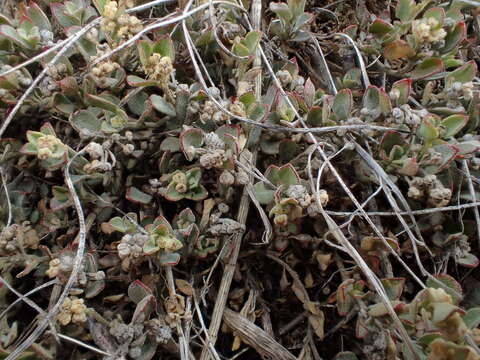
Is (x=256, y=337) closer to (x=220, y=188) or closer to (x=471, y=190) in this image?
(x=220, y=188)

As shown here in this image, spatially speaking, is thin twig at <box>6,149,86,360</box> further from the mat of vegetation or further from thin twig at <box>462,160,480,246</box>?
thin twig at <box>462,160,480,246</box>

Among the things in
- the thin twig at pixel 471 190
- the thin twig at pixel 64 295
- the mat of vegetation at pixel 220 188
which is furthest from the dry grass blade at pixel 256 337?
the thin twig at pixel 471 190

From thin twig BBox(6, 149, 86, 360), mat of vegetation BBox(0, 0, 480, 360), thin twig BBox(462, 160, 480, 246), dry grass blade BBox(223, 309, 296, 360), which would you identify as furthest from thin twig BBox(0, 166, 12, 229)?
thin twig BBox(462, 160, 480, 246)

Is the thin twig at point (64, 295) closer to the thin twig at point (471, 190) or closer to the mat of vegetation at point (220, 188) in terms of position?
the mat of vegetation at point (220, 188)

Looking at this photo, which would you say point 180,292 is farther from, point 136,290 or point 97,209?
point 97,209

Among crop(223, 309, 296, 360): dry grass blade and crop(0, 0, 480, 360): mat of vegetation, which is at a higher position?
crop(0, 0, 480, 360): mat of vegetation

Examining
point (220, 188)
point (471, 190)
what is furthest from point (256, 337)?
point (471, 190)

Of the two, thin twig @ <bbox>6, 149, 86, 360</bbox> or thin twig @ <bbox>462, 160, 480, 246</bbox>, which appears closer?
thin twig @ <bbox>6, 149, 86, 360</bbox>

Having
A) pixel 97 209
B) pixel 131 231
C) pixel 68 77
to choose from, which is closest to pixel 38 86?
pixel 68 77
